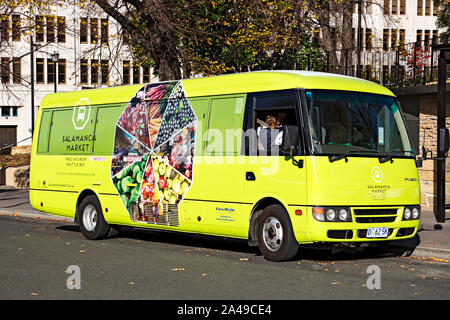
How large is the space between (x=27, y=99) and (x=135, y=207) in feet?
189

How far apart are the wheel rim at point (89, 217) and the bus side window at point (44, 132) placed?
2066mm

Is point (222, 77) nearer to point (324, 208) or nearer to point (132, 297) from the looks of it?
point (324, 208)

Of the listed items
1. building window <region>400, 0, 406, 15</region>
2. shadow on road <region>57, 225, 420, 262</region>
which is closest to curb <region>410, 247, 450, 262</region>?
shadow on road <region>57, 225, 420, 262</region>

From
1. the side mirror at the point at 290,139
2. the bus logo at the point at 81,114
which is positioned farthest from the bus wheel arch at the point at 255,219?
the bus logo at the point at 81,114

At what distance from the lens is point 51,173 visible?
55.4 feet

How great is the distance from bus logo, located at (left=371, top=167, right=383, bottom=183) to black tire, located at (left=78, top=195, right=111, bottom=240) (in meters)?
5.89

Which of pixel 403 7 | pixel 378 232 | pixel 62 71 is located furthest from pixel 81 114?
pixel 403 7

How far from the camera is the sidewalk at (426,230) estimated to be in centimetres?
1241

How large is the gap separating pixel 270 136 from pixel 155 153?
9.62ft

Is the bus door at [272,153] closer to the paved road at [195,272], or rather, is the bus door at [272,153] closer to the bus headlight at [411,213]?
the paved road at [195,272]

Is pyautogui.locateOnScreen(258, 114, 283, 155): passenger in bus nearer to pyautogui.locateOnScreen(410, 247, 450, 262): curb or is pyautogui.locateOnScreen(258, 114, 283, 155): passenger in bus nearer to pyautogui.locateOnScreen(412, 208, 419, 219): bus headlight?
pyautogui.locateOnScreen(412, 208, 419, 219): bus headlight

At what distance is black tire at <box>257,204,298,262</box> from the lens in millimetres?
11711

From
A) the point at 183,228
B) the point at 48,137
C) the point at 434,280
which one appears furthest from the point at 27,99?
the point at 434,280

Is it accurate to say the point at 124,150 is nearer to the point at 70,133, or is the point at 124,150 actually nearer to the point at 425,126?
the point at 70,133
